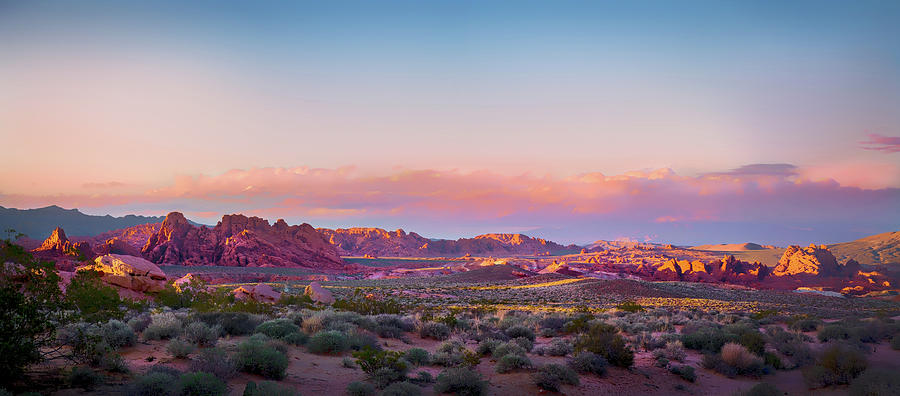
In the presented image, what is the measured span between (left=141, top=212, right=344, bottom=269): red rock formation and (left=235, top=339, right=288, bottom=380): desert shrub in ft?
248

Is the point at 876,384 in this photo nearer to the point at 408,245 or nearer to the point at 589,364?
the point at 589,364

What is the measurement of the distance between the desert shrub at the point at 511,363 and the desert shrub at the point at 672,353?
4.56 m

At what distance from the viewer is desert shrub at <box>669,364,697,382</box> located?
11805 mm

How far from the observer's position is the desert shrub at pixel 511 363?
11.3m

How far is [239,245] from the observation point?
82.4 meters

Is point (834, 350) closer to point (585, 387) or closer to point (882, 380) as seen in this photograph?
point (882, 380)

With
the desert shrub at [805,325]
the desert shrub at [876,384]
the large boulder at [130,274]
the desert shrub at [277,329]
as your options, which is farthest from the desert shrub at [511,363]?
the large boulder at [130,274]

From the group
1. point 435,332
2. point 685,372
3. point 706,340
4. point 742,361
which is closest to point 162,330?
point 435,332

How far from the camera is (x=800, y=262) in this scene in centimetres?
6719

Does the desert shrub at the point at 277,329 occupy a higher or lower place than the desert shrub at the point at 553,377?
higher

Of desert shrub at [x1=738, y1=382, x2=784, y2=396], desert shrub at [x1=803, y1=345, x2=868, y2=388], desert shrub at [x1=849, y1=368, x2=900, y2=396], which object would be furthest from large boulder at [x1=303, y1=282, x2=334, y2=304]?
desert shrub at [x1=849, y1=368, x2=900, y2=396]

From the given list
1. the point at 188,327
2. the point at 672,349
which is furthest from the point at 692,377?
the point at 188,327

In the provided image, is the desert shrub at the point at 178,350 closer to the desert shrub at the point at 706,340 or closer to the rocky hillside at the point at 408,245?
the desert shrub at the point at 706,340

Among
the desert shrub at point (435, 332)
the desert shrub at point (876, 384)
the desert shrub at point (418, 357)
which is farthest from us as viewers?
the desert shrub at point (435, 332)
